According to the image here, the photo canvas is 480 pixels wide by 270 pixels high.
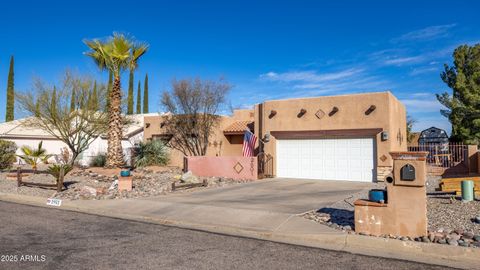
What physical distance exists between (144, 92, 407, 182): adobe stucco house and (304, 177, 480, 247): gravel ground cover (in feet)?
22.0

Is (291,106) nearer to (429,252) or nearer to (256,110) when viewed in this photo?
(256,110)

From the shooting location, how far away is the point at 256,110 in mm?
22188

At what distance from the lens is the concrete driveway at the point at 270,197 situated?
1082 cm

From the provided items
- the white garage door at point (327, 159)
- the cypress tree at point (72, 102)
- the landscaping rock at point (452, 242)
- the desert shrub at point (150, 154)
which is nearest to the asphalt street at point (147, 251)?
the landscaping rock at point (452, 242)

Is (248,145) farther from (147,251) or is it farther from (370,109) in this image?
(147,251)

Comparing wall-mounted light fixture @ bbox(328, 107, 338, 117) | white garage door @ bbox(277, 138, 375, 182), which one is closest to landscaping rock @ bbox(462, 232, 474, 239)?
white garage door @ bbox(277, 138, 375, 182)

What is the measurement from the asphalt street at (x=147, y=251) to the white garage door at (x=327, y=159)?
12.1 metres

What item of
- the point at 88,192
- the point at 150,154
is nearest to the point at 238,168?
the point at 150,154

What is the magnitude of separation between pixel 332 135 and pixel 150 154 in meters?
11.8

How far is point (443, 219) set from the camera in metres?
8.38

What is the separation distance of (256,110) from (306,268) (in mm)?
16802

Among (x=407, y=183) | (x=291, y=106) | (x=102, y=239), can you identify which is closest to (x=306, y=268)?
(x=407, y=183)

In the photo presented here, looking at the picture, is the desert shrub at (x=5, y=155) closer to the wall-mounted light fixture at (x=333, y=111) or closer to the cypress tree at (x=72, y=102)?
the cypress tree at (x=72, y=102)

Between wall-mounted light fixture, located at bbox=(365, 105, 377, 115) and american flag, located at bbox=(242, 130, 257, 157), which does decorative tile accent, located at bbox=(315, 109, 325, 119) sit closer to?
wall-mounted light fixture, located at bbox=(365, 105, 377, 115)
